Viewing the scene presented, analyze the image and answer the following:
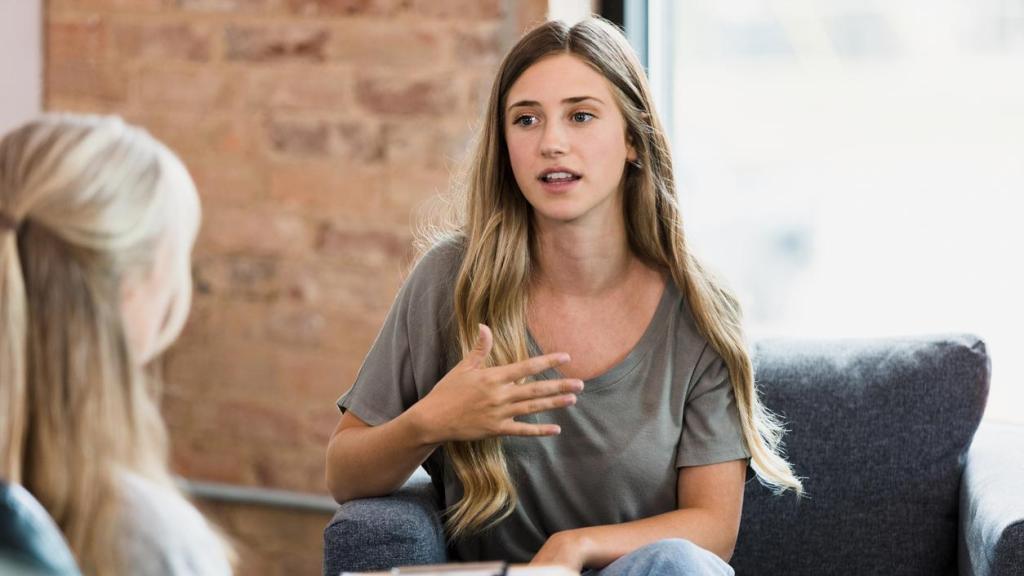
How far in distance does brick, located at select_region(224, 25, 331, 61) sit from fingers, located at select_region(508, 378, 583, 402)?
1.47m

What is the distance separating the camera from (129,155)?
1337 millimetres

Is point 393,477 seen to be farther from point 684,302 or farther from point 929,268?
point 929,268

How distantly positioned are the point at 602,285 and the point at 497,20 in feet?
3.15

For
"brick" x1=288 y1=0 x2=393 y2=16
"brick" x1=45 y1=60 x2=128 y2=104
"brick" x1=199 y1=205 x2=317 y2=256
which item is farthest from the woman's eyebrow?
"brick" x1=45 y1=60 x2=128 y2=104

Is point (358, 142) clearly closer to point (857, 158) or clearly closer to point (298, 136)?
point (298, 136)

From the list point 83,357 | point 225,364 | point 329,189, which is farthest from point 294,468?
point 83,357

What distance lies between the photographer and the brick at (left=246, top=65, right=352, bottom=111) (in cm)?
321

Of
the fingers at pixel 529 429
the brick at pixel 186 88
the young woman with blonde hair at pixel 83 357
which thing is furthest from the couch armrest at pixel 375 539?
the brick at pixel 186 88

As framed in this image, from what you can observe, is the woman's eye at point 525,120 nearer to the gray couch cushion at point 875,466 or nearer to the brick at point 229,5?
the gray couch cushion at point 875,466

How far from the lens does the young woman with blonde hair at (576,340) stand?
2172mm

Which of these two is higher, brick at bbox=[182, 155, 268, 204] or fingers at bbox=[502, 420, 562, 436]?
brick at bbox=[182, 155, 268, 204]

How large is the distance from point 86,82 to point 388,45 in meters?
0.83

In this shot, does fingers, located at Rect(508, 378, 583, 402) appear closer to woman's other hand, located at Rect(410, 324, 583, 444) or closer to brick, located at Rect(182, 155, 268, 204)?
woman's other hand, located at Rect(410, 324, 583, 444)

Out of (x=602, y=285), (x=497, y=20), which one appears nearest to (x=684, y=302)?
(x=602, y=285)
